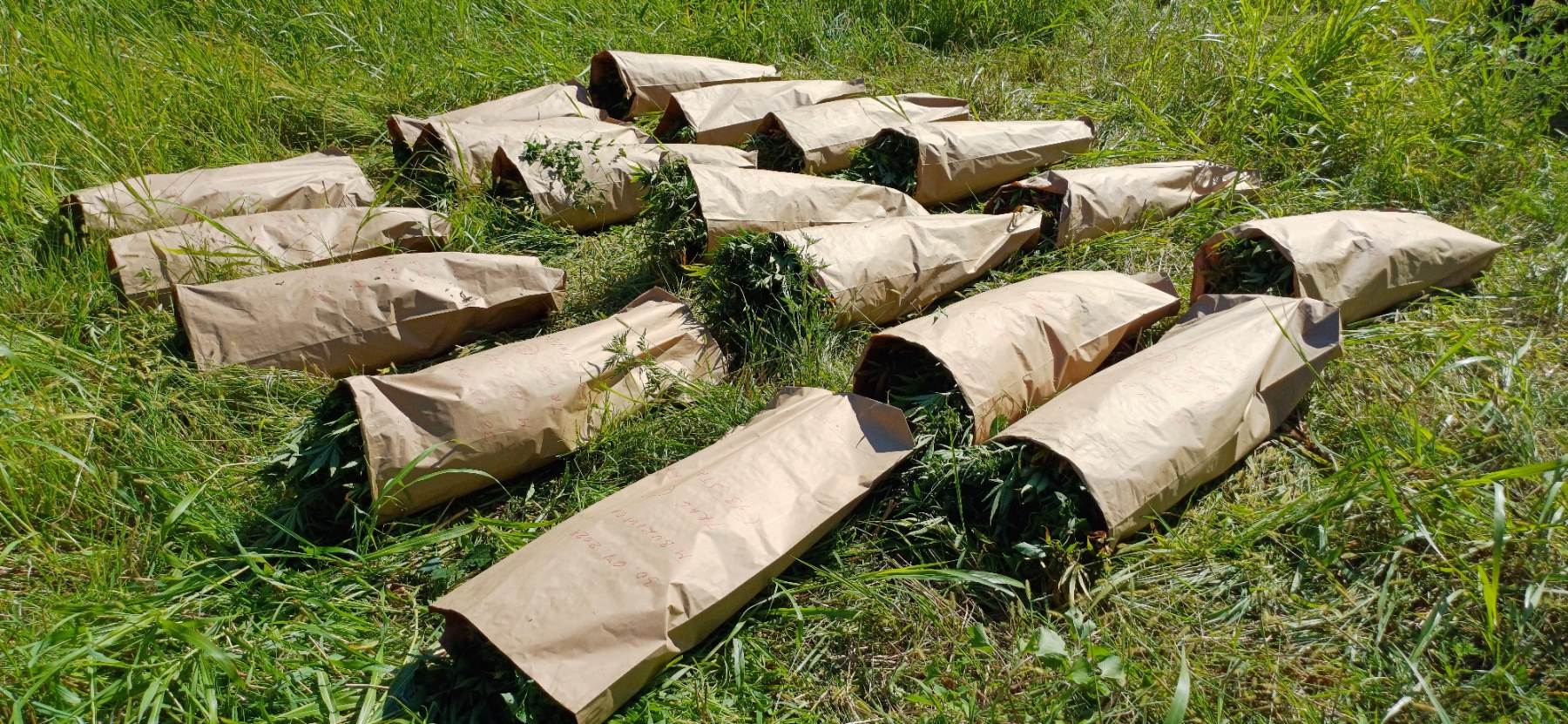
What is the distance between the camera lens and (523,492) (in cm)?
256

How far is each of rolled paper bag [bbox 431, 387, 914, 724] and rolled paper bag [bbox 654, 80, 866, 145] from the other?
2.06 metres

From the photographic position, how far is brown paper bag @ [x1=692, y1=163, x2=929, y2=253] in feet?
10.3

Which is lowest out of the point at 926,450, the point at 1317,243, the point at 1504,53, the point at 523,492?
the point at 523,492

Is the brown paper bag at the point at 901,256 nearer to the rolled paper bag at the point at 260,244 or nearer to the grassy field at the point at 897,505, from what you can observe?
the grassy field at the point at 897,505

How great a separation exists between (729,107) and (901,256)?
1473 millimetres

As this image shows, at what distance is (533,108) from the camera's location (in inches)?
169

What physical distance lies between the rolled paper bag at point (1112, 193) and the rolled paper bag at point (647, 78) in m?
1.52

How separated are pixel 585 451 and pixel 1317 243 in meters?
2.18

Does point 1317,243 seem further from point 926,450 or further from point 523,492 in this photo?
point 523,492

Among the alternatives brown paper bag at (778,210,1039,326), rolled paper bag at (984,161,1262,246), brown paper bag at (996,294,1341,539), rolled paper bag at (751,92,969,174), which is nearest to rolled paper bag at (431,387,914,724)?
brown paper bag at (996,294,1341,539)

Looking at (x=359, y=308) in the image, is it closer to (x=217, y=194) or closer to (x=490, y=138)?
(x=217, y=194)

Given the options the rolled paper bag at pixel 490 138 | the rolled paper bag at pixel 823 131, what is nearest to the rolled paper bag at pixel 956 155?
the rolled paper bag at pixel 823 131

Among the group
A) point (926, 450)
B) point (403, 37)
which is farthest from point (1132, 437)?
point (403, 37)

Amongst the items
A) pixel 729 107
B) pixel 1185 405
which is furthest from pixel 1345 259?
pixel 729 107
